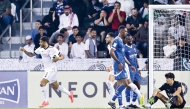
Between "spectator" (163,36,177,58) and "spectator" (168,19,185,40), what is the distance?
0.15 metres

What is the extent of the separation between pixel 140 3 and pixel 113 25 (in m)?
1.11

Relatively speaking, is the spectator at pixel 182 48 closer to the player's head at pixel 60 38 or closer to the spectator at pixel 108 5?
the spectator at pixel 108 5

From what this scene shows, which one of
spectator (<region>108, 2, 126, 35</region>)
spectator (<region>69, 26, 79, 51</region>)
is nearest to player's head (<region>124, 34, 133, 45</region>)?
spectator (<region>108, 2, 126, 35</region>)

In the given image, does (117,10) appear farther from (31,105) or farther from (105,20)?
(31,105)

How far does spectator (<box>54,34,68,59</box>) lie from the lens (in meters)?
19.2

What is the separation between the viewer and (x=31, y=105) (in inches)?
728

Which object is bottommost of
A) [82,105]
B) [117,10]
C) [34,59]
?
[82,105]

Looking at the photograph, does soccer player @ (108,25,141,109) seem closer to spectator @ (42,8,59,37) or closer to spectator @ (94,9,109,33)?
spectator @ (94,9,109,33)

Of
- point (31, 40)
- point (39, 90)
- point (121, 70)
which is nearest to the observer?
point (121, 70)

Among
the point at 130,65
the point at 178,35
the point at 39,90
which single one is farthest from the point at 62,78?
the point at 178,35

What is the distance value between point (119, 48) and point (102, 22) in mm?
2812

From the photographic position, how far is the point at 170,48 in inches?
727

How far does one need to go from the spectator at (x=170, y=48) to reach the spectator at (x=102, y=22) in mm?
2107

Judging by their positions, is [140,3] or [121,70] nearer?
[121,70]
